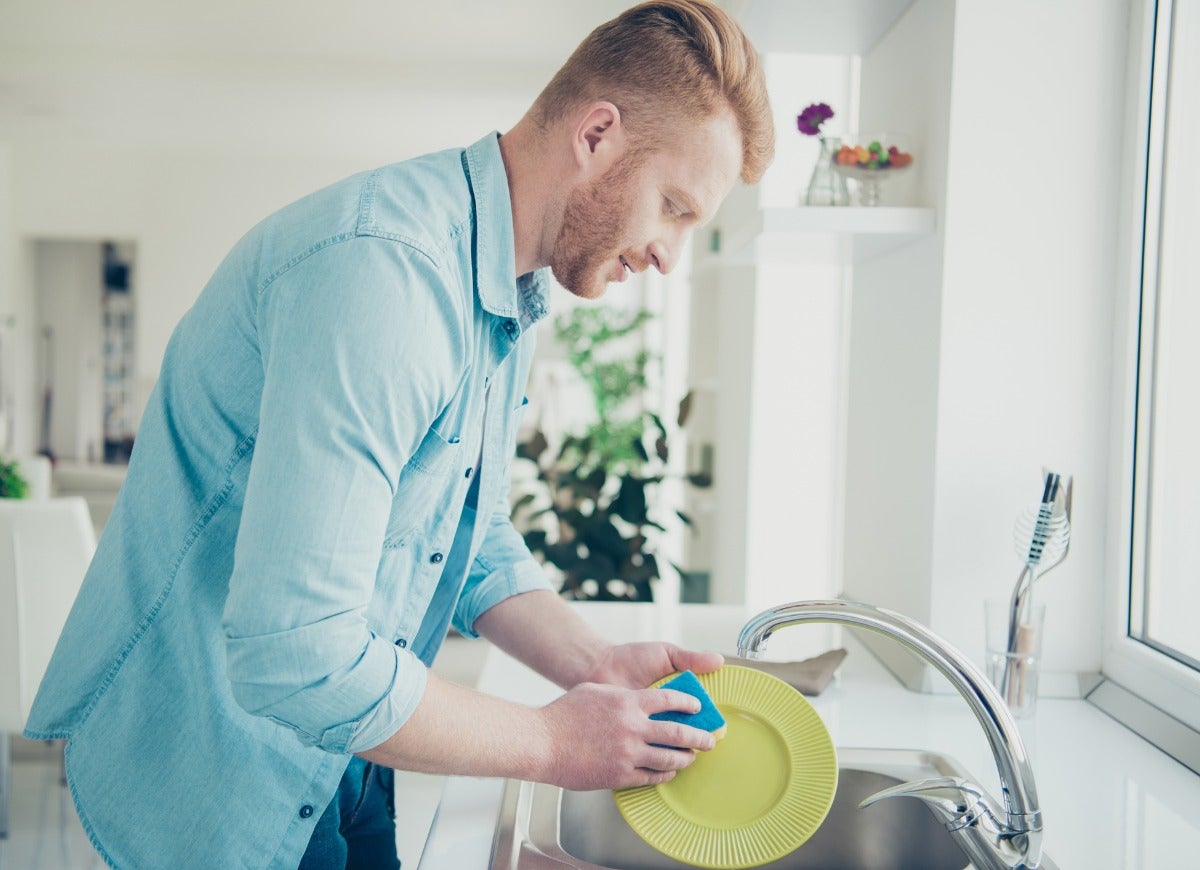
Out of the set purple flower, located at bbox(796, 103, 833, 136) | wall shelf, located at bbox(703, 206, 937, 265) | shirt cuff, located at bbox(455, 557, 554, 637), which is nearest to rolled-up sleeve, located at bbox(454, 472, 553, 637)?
shirt cuff, located at bbox(455, 557, 554, 637)

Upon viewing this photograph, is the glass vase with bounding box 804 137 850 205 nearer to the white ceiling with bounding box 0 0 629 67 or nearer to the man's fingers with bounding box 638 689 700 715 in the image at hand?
the man's fingers with bounding box 638 689 700 715

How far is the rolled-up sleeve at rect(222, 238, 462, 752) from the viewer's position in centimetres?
A: 71

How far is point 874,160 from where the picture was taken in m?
1.48

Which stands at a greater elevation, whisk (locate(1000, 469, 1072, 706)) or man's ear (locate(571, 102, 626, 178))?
man's ear (locate(571, 102, 626, 178))

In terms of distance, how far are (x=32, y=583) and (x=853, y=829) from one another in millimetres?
2287

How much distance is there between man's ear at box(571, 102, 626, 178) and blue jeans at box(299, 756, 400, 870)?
667 millimetres

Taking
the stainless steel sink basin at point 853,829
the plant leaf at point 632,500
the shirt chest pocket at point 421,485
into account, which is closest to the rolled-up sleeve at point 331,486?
the shirt chest pocket at point 421,485

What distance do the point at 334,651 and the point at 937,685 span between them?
956 mm

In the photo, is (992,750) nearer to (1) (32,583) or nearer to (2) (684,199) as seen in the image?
(2) (684,199)

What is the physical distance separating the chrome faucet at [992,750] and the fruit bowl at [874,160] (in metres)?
0.84

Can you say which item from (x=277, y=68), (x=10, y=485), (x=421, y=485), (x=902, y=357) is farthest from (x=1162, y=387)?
(x=277, y=68)

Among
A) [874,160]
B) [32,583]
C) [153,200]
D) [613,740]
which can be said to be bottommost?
[32,583]

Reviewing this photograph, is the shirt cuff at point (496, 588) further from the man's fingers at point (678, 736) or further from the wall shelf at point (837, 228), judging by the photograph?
the wall shelf at point (837, 228)

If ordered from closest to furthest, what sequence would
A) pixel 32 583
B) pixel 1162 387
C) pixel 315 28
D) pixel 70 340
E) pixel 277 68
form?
pixel 1162 387 → pixel 32 583 → pixel 315 28 → pixel 277 68 → pixel 70 340
